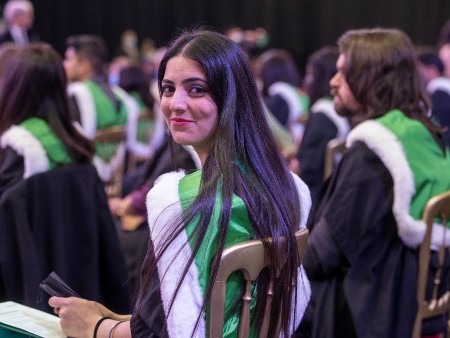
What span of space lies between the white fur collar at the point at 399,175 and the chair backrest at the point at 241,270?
38.1 inches

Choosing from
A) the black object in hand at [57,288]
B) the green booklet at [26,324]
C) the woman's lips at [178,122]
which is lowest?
the green booklet at [26,324]

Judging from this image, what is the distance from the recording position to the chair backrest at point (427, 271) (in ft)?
7.45

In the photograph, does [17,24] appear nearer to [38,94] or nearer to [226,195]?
[38,94]

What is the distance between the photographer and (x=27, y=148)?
253 centimetres

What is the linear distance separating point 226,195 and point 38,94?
1.33 metres

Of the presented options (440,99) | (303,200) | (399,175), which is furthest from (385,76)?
(440,99)

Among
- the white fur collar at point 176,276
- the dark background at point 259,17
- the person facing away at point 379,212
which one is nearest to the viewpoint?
the white fur collar at point 176,276

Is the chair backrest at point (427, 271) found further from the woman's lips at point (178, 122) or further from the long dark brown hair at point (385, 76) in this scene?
the woman's lips at point (178, 122)

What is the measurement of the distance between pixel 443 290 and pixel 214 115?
1.31 m

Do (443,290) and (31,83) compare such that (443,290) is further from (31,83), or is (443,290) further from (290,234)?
(31,83)

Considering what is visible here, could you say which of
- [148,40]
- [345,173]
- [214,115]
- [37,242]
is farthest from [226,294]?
[148,40]

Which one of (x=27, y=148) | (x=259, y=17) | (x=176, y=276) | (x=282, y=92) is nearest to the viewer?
(x=176, y=276)

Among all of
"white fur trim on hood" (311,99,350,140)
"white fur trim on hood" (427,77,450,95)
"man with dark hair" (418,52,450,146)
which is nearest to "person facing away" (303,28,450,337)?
"white fur trim on hood" (311,99,350,140)


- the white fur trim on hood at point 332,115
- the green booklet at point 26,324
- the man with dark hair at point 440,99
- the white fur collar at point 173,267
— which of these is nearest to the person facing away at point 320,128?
the white fur trim on hood at point 332,115
